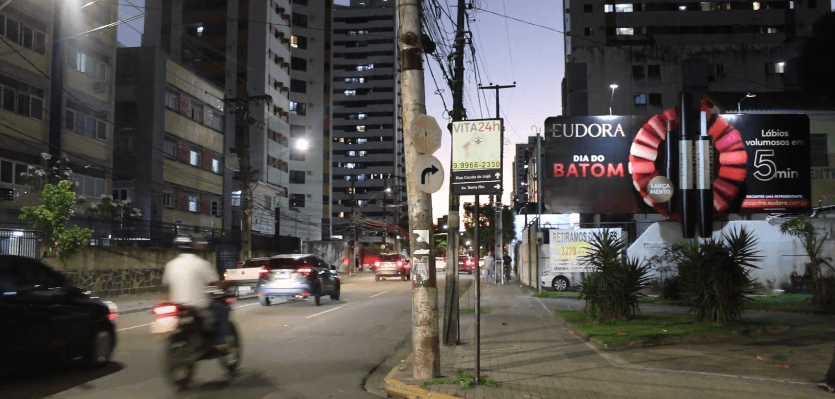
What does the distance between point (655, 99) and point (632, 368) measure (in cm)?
5714

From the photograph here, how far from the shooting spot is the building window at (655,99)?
62.6 metres

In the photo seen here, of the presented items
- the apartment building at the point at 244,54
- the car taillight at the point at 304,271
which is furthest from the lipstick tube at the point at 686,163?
the apartment building at the point at 244,54

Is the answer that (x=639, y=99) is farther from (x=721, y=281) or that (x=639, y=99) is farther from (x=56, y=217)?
(x=56, y=217)

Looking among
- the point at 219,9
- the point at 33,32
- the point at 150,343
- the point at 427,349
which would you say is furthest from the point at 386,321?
Result: the point at 219,9

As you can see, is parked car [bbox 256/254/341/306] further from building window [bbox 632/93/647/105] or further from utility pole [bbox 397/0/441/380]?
building window [bbox 632/93/647/105]

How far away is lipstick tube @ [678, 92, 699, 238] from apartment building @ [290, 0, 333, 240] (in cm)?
5977

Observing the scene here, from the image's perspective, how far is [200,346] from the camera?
8.31 m

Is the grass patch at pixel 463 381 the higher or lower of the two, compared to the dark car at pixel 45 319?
lower

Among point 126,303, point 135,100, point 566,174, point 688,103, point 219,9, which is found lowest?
point 126,303

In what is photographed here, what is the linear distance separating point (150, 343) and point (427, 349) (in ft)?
20.6

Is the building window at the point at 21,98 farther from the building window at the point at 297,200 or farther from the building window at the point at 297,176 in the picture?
the building window at the point at 297,176

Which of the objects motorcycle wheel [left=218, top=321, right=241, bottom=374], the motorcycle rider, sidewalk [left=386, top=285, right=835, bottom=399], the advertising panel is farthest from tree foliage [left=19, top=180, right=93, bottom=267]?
the advertising panel

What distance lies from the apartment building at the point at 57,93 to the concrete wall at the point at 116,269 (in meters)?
3.07

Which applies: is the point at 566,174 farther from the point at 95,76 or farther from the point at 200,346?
the point at 95,76
